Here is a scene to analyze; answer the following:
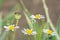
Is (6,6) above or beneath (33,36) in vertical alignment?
above

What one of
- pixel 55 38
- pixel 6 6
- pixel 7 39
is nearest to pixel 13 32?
pixel 7 39

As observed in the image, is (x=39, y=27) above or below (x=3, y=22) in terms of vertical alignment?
below

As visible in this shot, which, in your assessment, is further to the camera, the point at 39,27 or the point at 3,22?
the point at 3,22

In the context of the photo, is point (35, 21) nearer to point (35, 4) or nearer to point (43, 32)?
point (43, 32)

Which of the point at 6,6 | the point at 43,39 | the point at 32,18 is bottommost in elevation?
the point at 43,39

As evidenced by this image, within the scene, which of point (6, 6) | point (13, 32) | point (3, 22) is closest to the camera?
point (13, 32)

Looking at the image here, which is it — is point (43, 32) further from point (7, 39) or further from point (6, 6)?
point (6, 6)

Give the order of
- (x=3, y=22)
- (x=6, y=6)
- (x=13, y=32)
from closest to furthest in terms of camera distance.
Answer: (x=13, y=32) → (x=3, y=22) → (x=6, y=6)

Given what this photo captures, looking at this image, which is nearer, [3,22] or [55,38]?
[55,38]

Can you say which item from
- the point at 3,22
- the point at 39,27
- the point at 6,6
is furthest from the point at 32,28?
the point at 6,6
